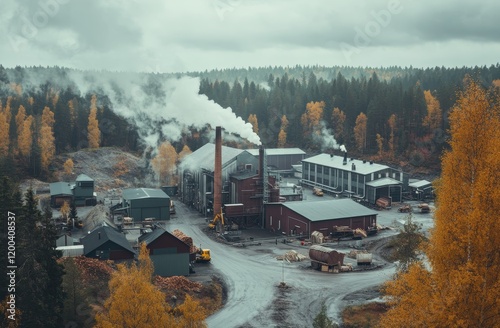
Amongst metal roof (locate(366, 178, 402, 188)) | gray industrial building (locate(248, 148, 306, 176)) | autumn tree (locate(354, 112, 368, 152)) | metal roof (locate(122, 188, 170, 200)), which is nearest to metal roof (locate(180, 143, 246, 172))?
metal roof (locate(122, 188, 170, 200))

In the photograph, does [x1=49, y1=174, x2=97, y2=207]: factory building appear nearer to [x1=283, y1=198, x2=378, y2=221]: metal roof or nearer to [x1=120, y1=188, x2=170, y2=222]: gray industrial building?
[x1=120, y1=188, x2=170, y2=222]: gray industrial building

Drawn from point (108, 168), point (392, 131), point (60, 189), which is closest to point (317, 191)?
point (392, 131)

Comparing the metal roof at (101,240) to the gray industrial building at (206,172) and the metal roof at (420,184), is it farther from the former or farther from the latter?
the metal roof at (420,184)

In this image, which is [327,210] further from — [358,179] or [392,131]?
[392,131]

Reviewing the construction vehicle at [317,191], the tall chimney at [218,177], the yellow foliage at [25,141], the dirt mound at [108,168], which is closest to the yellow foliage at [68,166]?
the dirt mound at [108,168]

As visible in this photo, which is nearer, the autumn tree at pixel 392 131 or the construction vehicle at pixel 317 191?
the construction vehicle at pixel 317 191

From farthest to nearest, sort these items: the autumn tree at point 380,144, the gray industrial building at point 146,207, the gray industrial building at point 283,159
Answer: the gray industrial building at point 283,159 → the autumn tree at point 380,144 → the gray industrial building at point 146,207
